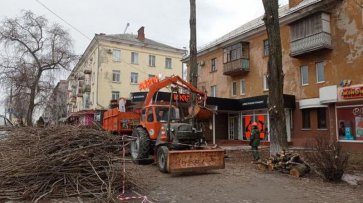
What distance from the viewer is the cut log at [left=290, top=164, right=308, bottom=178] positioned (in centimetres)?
1227

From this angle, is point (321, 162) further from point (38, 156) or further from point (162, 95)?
point (162, 95)

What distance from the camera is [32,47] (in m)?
37.9

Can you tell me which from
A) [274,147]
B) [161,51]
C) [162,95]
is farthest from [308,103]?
[161,51]

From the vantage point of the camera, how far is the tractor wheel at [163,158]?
12281 mm

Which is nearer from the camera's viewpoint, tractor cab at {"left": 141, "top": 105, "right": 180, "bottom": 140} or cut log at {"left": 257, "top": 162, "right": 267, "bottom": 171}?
cut log at {"left": 257, "top": 162, "right": 267, "bottom": 171}

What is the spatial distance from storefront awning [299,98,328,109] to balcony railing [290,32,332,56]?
3436 mm

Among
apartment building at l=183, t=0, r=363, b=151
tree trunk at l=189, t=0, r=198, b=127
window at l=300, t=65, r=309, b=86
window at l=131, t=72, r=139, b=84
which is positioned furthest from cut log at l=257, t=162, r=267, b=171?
window at l=131, t=72, r=139, b=84

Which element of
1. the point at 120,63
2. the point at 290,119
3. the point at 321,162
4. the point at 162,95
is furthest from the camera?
the point at 120,63

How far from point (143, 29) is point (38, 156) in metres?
47.9

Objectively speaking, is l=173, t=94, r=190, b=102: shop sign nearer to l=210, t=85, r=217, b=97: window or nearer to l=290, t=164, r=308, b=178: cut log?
l=290, t=164, r=308, b=178: cut log

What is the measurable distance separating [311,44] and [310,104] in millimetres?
4199

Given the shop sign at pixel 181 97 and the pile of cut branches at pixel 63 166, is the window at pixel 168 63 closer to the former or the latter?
the shop sign at pixel 181 97

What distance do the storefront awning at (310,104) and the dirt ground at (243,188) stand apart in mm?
13476

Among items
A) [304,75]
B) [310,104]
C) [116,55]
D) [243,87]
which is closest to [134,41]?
[116,55]
